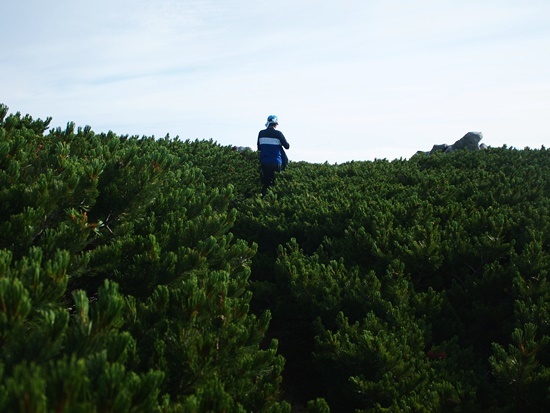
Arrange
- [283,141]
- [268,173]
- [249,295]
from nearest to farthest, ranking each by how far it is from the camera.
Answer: [249,295] < [283,141] < [268,173]

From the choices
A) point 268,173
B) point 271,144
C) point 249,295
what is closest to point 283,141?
point 271,144

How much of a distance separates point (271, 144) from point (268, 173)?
85cm

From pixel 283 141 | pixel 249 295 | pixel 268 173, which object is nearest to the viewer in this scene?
pixel 249 295

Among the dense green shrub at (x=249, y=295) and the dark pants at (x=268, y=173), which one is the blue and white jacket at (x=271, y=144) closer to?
the dark pants at (x=268, y=173)

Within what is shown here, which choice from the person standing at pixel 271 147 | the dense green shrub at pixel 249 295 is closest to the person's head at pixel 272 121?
the person standing at pixel 271 147

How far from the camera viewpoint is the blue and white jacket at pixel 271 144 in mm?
14547

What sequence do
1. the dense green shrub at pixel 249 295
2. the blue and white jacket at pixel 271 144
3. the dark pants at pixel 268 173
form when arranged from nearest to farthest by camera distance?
the dense green shrub at pixel 249 295 → the blue and white jacket at pixel 271 144 → the dark pants at pixel 268 173

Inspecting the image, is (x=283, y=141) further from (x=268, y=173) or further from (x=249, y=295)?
(x=249, y=295)

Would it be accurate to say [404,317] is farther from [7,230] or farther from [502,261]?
[7,230]

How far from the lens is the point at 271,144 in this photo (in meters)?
14.6

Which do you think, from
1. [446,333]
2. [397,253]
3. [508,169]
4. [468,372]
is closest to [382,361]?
[468,372]

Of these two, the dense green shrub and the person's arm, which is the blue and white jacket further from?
the dense green shrub

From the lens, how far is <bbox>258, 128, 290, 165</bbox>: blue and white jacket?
14547mm

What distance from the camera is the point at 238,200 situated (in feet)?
43.9
